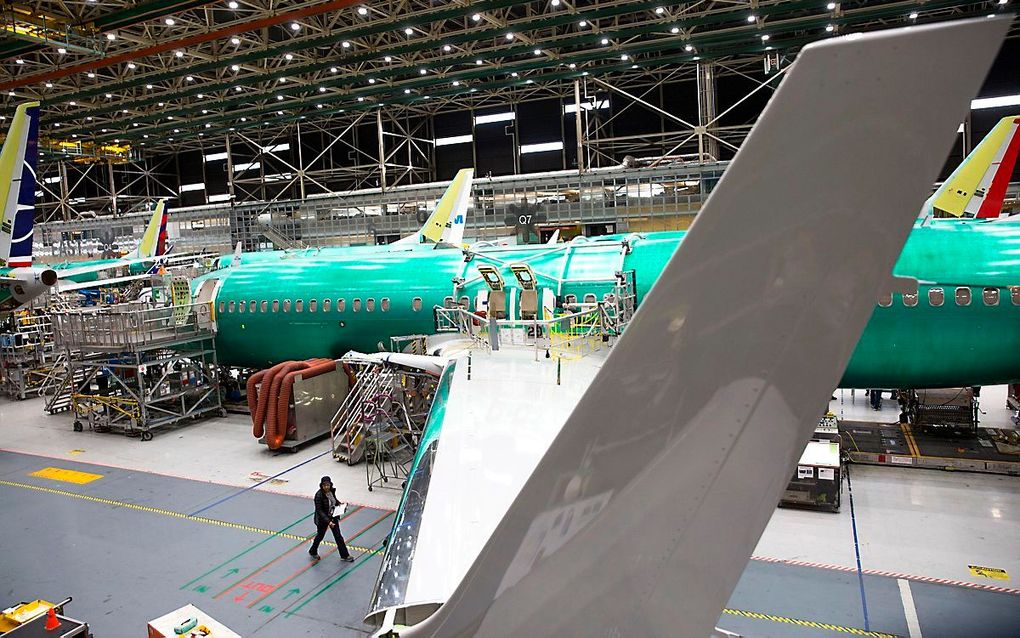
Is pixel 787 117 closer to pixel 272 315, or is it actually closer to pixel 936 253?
pixel 936 253

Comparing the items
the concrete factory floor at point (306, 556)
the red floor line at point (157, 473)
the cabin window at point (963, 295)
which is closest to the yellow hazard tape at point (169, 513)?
the concrete factory floor at point (306, 556)

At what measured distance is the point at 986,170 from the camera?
19.5 m

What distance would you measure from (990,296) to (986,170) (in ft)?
27.3

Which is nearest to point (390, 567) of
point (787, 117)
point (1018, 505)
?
point (787, 117)

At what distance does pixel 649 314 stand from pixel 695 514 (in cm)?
96

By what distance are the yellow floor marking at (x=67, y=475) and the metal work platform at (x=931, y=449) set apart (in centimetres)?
1825

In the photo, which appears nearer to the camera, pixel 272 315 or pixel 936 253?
pixel 936 253

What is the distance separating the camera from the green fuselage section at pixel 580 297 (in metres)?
13.6

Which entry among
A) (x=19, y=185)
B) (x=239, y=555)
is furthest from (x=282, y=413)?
(x=19, y=185)

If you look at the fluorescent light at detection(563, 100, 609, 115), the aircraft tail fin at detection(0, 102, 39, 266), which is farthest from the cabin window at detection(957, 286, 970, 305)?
the fluorescent light at detection(563, 100, 609, 115)

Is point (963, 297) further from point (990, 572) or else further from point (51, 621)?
point (51, 621)

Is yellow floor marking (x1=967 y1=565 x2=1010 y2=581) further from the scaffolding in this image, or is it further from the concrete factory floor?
the scaffolding

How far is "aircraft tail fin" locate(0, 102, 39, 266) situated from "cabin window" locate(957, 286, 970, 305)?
2286 centimetres

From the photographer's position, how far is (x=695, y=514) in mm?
3041
